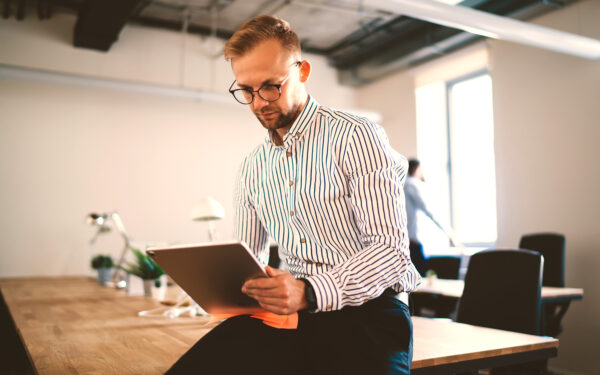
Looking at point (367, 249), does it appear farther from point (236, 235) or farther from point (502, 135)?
point (502, 135)

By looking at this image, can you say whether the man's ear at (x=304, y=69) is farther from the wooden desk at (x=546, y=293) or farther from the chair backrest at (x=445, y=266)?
the chair backrest at (x=445, y=266)

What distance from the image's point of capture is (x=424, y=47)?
20.4 feet

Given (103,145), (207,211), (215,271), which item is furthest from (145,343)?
(103,145)

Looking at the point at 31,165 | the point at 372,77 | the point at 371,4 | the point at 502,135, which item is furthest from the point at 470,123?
the point at 31,165

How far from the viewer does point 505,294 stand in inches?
93.0

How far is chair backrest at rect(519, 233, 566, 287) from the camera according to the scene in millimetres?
4207

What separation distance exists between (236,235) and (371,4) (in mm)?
2433

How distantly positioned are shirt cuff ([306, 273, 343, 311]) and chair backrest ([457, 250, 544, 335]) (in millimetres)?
1393

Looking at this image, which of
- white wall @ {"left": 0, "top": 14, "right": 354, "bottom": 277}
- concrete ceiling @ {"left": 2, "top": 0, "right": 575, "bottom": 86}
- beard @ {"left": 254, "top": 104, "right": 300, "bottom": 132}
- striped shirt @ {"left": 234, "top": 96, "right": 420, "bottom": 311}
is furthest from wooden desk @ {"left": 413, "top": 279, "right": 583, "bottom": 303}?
white wall @ {"left": 0, "top": 14, "right": 354, "bottom": 277}

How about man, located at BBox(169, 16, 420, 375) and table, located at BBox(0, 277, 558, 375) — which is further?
table, located at BBox(0, 277, 558, 375)

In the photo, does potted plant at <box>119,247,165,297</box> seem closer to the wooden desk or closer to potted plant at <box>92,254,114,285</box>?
potted plant at <box>92,254,114,285</box>

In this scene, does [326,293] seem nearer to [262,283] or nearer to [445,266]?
[262,283]

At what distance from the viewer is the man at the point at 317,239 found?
1154 millimetres

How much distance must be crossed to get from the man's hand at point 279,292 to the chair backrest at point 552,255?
363cm
